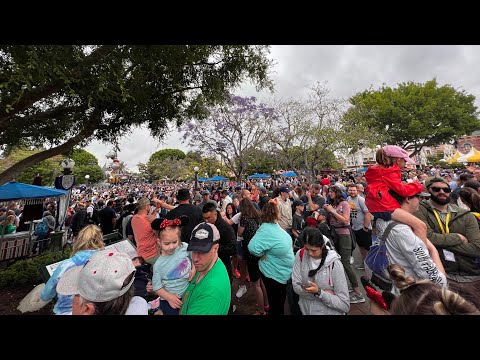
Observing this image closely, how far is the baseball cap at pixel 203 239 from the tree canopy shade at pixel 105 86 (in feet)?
9.62

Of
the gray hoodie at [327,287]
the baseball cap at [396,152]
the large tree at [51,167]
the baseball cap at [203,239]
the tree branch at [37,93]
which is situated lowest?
the gray hoodie at [327,287]

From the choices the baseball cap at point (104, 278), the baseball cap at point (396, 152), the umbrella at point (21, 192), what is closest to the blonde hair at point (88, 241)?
the baseball cap at point (104, 278)

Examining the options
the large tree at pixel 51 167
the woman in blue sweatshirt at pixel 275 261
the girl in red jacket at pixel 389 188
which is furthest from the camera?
the large tree at pixel 51 167

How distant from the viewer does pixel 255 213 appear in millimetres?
4211

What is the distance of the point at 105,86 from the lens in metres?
3.56

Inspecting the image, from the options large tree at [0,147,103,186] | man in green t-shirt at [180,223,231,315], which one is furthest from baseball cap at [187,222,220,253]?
large tree at [0,147,103,186]

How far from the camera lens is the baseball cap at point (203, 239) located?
1.86 metres

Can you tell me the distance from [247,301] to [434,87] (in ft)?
118

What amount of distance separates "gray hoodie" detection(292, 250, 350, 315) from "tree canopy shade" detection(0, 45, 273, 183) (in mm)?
3854

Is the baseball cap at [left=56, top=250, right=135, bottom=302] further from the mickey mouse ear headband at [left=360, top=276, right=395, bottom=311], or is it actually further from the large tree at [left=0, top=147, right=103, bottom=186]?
the large tree at [left=0, top=147, right=103, bottom=186]

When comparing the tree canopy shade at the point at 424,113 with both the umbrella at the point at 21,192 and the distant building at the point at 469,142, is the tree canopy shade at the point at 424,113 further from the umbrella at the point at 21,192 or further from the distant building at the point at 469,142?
the umbrella at the point at 21,192
